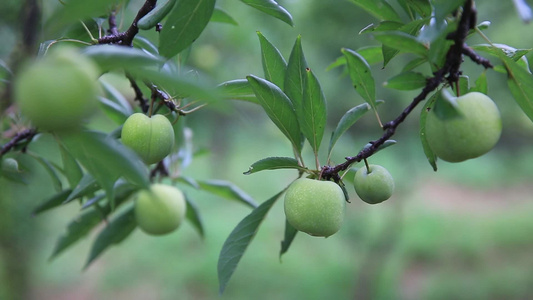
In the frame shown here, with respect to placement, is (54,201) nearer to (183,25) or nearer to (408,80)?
(183,25)

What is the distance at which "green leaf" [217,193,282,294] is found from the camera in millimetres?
746

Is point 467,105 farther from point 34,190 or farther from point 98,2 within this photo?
point 34,190

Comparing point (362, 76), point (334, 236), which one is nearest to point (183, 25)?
point (362, 76)

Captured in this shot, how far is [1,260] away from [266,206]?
2395mm

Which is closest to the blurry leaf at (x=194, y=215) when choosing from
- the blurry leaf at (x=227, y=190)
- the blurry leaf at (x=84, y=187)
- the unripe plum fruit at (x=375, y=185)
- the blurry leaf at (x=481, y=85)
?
the blurry leaf at (x=227, y=190)

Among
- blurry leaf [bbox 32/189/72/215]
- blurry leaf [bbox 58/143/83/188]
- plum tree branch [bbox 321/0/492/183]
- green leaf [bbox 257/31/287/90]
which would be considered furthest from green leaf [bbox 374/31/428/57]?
blurry leaf [bbox 32/189/72/215]

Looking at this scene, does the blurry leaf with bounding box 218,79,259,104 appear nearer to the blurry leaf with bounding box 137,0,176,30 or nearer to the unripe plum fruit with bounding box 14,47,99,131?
the blurry leaf with bounding box 137,0,176,30

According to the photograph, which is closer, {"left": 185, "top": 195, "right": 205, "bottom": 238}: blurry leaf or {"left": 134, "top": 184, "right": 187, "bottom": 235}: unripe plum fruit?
{"left": 134, "top": 184, "right": 187, "bottom": 235}: unripe plum fruit

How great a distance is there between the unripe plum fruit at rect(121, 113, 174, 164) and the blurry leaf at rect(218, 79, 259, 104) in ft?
0.38

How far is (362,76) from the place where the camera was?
0.69 metres

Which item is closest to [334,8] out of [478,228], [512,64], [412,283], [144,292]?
[512,64]

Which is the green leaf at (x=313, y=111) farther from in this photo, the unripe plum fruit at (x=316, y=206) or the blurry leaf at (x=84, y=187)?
the blurry leaf at (x=84, y=187)

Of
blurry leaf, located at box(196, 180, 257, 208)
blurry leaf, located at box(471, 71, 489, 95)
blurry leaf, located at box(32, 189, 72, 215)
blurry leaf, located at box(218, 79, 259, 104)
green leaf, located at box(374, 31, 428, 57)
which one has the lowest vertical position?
blurry leaf, located at box(196, 180, 257, 208)

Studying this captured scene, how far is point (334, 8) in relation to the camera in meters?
2.08
